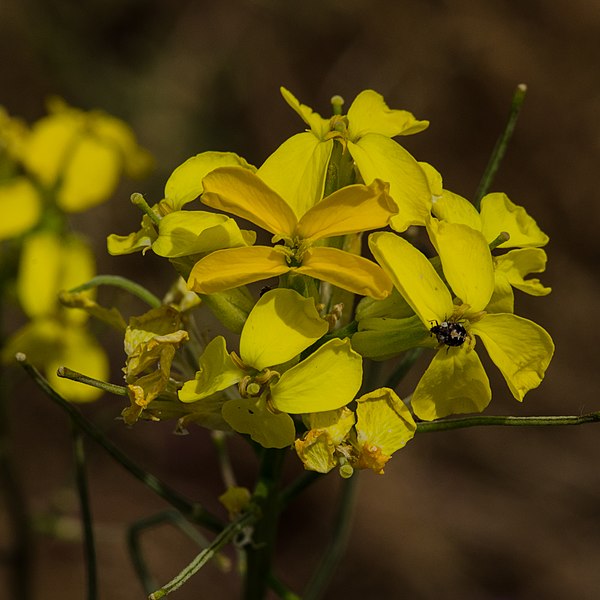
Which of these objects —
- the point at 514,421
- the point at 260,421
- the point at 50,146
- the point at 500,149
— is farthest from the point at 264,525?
the point at 50,146

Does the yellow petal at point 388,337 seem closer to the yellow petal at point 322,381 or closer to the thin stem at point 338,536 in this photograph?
the yellow petal at point 322,381

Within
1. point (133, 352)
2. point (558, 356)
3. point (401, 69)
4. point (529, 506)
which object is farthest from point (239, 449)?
point (133, 352)

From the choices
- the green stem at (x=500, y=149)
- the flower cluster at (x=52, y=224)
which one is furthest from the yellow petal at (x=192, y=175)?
the flower cluster at (x=52, y=224)

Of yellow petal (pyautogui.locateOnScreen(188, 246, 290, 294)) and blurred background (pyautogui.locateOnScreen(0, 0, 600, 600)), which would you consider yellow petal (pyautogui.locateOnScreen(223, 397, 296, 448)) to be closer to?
yellow petal (pyautogui.locateOnScreen(188, 246, 290, 294))

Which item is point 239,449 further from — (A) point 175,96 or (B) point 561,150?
(B) point 561,150

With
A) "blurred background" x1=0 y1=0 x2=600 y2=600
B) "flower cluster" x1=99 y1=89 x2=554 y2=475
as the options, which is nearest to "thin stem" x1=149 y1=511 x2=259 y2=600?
"flower cluster" x1=99 y1=89 x2=554 y2=475

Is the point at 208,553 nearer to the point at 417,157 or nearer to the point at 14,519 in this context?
Result: the point at 14,519
